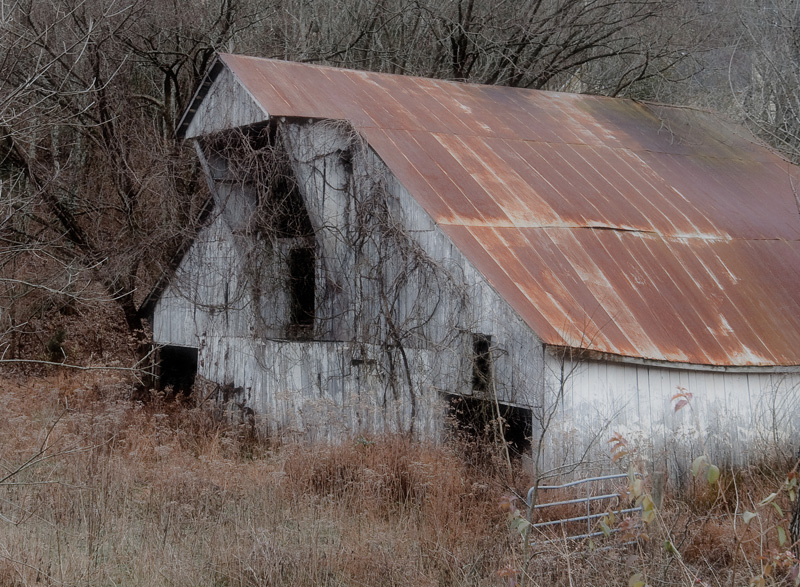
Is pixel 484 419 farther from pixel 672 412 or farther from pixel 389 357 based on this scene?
pixel 672 412

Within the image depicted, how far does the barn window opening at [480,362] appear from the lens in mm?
9445

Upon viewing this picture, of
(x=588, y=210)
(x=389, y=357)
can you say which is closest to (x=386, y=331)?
(x=389, y=357)

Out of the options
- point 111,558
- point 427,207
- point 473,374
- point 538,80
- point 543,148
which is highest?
point 538,80

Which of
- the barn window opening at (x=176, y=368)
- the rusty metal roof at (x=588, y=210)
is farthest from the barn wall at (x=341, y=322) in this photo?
the barn window opening at (x=176, y=368)

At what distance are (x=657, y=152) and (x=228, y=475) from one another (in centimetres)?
904

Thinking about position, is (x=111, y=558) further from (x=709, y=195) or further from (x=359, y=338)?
(x=709, y=195)

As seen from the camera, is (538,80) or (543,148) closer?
(543,148)

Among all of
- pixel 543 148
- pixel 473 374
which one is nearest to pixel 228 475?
pixel 473 374

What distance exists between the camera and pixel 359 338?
1091 centimetres

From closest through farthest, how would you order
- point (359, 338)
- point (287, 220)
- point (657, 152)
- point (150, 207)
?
point (359, 338)
point (287, 220)
point (657, 152)
point (150, 207)

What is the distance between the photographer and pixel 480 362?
31.5 ft

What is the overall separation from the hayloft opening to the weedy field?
0.32m

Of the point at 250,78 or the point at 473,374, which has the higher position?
the point at 250,78

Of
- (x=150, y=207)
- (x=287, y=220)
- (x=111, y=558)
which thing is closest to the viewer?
(x=111, y=558)
